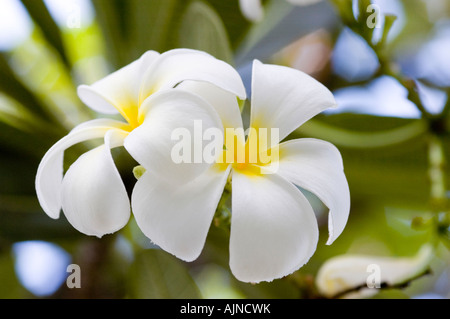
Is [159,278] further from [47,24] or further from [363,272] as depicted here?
[47,24]

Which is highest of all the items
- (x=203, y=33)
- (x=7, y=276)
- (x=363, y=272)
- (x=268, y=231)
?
(x=203, y=33)

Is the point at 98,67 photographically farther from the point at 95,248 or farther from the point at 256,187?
the point at 256,187

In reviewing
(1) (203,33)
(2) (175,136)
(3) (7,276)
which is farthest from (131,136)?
(3) (7,276)

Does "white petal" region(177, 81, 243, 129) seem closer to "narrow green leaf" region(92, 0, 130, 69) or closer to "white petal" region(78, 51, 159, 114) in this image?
"white petal" region(78, 51, 159, 114)

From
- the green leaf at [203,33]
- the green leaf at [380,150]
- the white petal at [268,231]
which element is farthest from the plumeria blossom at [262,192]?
the green leaf at [380,150]

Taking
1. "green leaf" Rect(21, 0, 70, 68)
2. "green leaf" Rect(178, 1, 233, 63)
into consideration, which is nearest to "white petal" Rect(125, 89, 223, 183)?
"green leaf" Rect(178, 1, 233, 63)

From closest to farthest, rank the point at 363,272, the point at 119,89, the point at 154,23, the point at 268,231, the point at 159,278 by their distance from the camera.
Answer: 1. the point at 268,231
2. the point at 119,89
3. the point at 363,272
4. the point at 159,278
5. the point at 154,23
